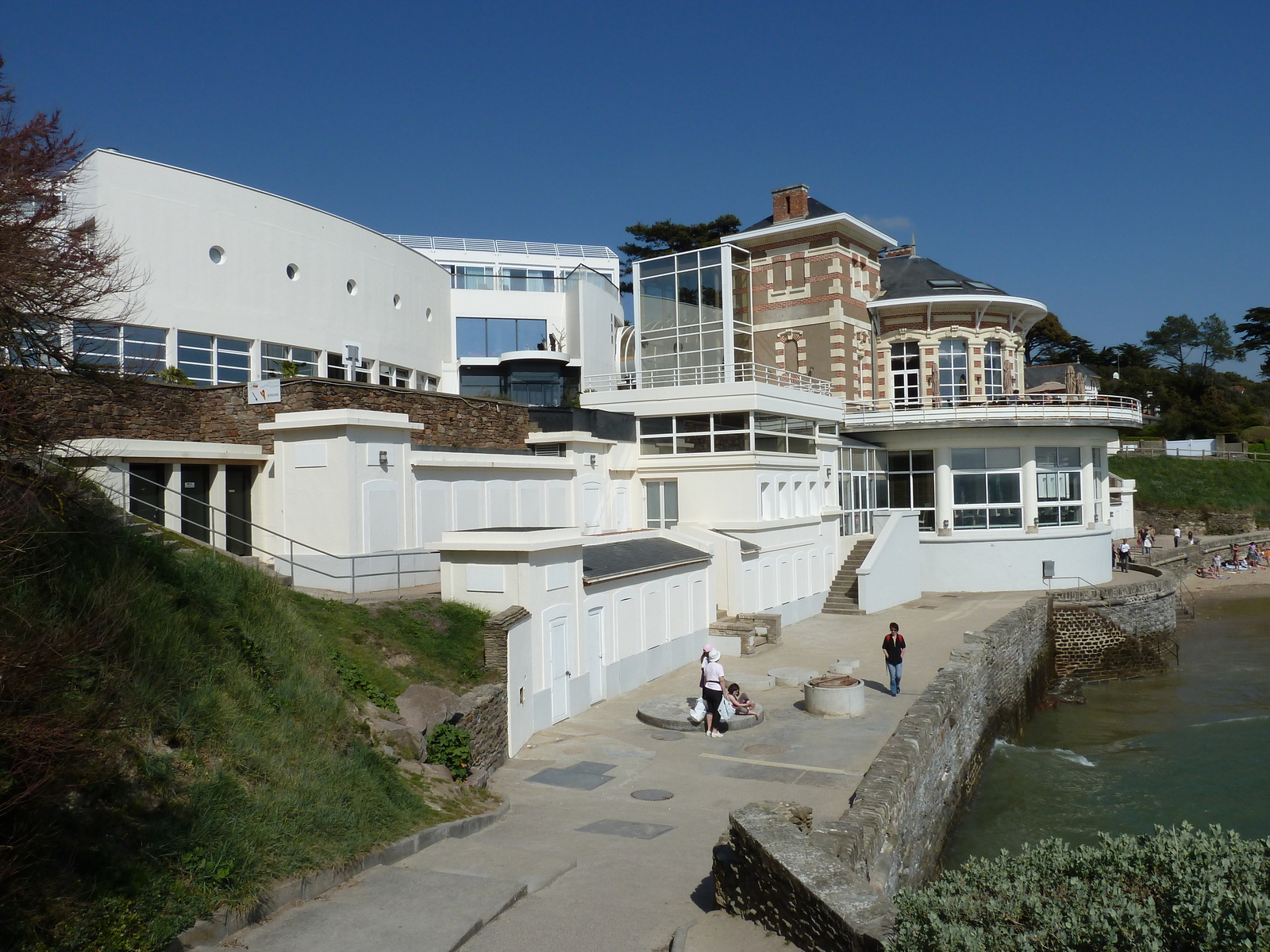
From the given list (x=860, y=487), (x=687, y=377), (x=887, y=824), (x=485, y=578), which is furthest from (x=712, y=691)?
(x=860, y=487)

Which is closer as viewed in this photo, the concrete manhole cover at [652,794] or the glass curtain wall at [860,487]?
the concrete manhole cover at [652,794]

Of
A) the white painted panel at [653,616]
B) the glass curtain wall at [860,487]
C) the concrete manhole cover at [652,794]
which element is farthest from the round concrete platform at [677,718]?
the glass curtain wall at [860,487]

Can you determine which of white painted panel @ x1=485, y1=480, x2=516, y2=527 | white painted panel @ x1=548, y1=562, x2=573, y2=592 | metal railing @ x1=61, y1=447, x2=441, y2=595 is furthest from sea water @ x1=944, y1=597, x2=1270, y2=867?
white painted panel @ x1=485, y1=480, x2=516, y2=527

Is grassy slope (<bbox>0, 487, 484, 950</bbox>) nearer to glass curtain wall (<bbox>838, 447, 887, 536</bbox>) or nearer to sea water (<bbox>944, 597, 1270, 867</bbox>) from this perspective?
sea water (<bbox>944, 597, 1270, 867</bbox>)

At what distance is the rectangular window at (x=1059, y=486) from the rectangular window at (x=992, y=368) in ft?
11.3

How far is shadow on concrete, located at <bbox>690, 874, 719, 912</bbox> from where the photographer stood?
8.15 m

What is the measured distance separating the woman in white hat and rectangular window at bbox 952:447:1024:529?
826 inches

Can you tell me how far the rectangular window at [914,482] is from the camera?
33688mm

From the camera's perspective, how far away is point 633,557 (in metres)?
19.0

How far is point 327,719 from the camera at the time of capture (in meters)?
9.46

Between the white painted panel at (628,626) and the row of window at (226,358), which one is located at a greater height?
the row of window at (226,358)

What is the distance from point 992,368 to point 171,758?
34.2 m

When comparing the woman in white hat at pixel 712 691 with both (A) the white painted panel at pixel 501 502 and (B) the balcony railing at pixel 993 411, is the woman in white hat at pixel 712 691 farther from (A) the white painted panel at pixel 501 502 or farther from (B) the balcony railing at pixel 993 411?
(B) the balcony railing at pixel 993 411

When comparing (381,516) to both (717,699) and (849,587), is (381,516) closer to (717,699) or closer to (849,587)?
(717,699)
